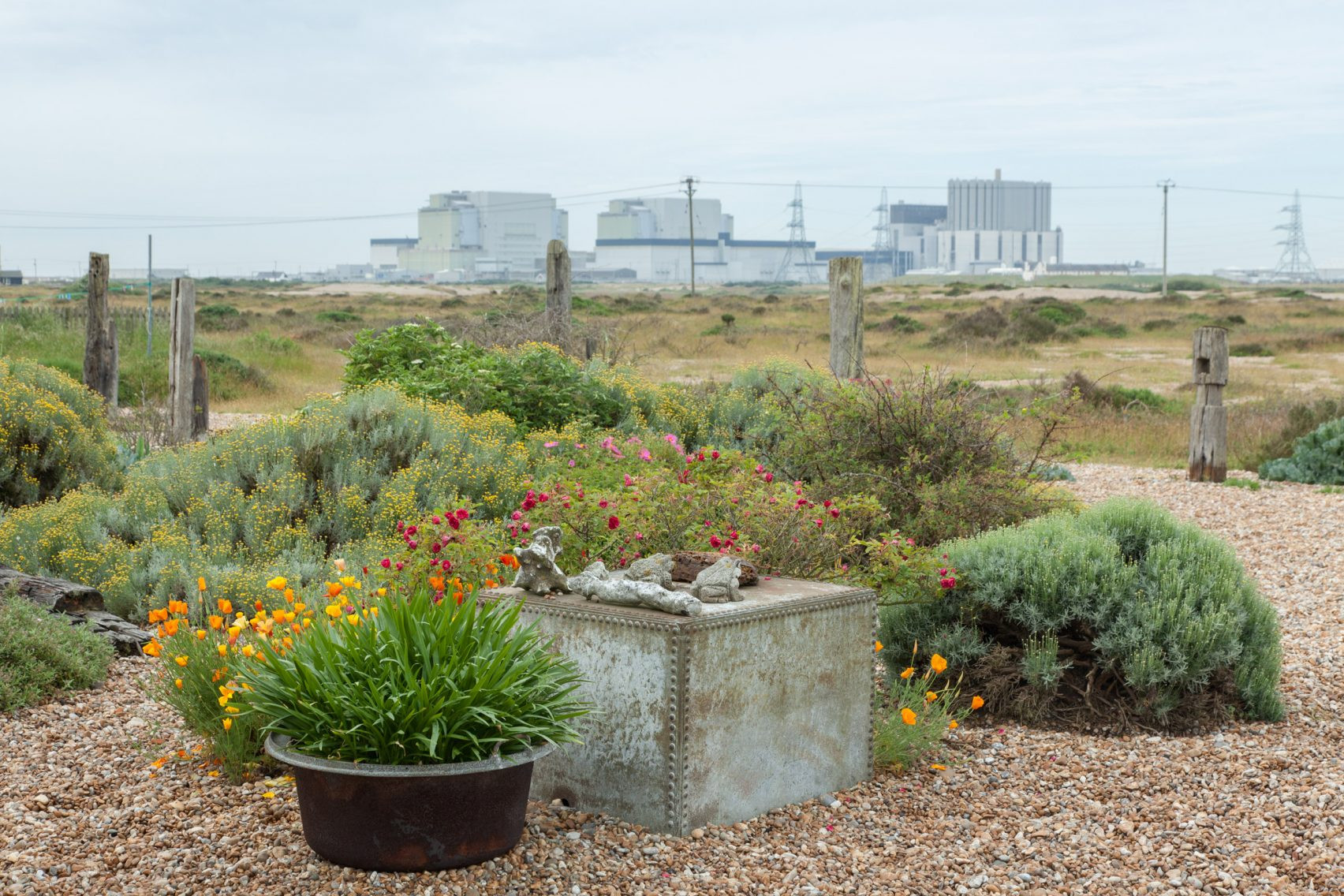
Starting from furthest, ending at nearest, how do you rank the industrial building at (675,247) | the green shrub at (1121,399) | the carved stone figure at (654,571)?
the industrial building at (675,247) → the green shrub at (1121,399) → the carved stone figure at (654,571)

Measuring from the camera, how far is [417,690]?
294 cm

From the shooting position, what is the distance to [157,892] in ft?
9.89

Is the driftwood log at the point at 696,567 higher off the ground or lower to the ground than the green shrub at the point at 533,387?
lower

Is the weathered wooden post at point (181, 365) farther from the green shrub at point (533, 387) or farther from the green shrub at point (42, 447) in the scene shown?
the green shrub at point (42, 447)

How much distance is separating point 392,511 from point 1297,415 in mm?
10339

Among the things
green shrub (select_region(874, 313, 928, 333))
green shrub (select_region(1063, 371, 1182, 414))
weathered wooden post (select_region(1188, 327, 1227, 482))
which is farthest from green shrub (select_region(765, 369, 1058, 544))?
green shrub (select_region(874, 313, 928, 333))

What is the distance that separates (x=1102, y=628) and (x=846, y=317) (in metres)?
6.16

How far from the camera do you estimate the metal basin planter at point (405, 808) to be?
2.93 m

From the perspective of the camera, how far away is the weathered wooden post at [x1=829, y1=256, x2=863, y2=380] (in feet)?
34.7

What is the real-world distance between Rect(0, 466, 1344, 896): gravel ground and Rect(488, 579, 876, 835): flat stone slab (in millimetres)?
89

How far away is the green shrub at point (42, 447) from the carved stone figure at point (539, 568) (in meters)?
5.63

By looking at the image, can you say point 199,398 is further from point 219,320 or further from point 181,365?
point 219,320

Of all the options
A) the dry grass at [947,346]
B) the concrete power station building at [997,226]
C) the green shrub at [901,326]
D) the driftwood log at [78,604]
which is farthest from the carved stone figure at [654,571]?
the concrete power station building at [997,226]

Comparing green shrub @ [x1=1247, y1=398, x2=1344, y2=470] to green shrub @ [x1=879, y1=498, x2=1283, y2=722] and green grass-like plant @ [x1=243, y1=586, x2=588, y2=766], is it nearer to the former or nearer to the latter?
green shrub @ [x1=879, y1=498, x2=1283, y2=722]
